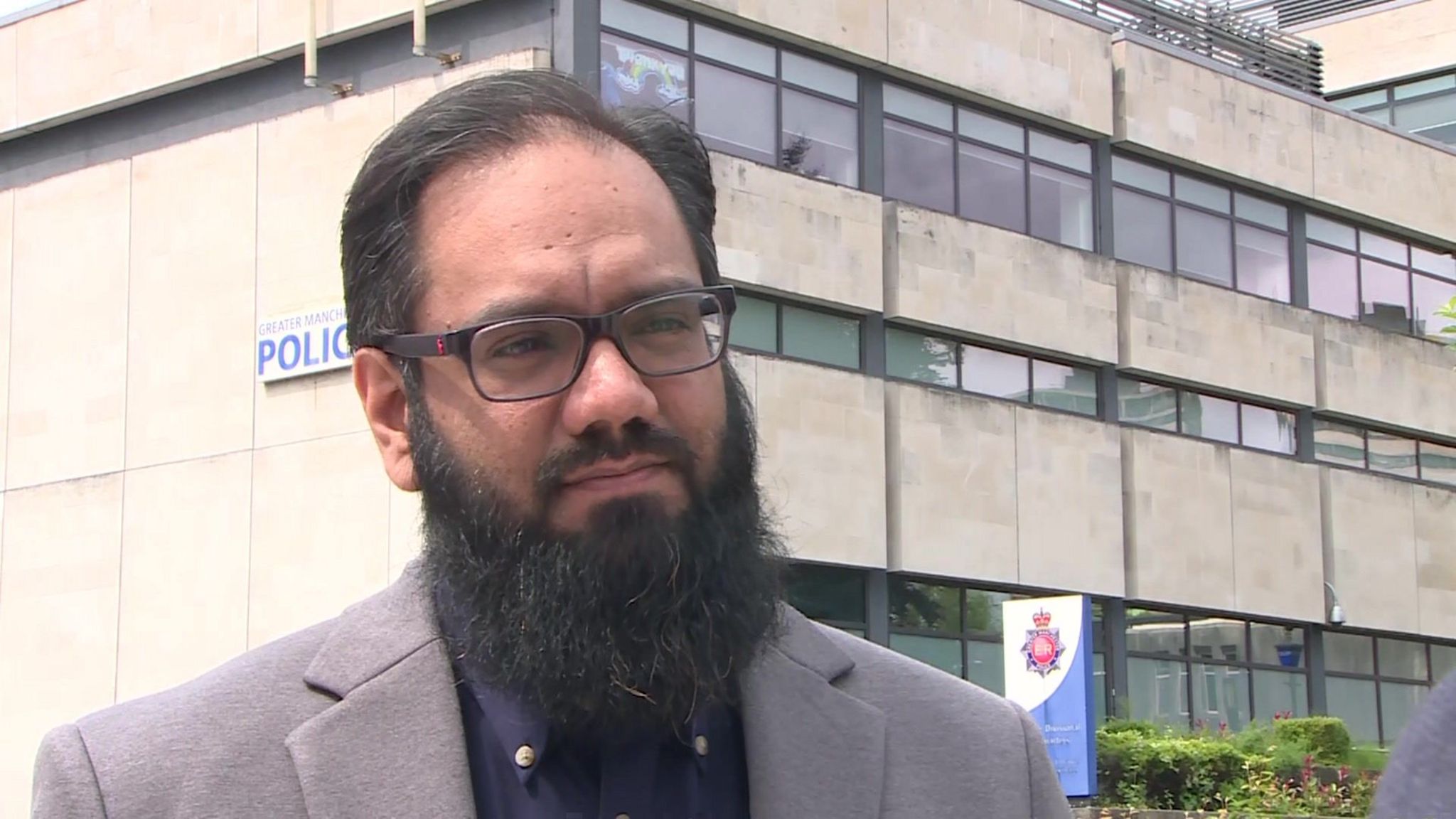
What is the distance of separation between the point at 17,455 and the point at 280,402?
6.00 metres

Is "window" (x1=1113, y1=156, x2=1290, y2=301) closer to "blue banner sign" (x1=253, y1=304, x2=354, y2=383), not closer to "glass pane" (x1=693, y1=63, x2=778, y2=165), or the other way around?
"glass pane" (x1=693, y1=63, x2=778, y2=165)

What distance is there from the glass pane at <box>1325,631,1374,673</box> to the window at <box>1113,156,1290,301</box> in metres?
6.14

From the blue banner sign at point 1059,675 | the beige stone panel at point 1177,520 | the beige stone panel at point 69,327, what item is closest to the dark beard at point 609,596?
the blue banner sign at point 1059,675

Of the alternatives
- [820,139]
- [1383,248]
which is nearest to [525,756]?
[820,139]

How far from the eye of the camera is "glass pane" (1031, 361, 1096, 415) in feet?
108

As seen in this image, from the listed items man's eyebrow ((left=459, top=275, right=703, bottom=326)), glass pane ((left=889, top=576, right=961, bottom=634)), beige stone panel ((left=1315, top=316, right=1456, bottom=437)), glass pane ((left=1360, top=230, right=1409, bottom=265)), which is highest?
glass pane ((left=1360, top=230, right=1409, bottom=265))

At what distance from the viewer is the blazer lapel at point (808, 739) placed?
103 inches

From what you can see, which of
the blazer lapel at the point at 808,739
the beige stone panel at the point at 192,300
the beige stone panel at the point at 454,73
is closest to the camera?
the blazer lapel at the point at 808,739

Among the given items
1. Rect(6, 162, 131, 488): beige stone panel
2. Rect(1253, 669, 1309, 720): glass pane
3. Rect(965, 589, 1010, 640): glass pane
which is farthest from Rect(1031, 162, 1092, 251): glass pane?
Rect(6, 162, 131, 488): beige stone panel

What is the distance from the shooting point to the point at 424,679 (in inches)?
104

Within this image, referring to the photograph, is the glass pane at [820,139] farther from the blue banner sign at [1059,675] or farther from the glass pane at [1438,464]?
the glass pane at [1438,464]

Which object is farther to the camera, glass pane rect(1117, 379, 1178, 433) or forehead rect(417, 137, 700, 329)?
glass pane rect(1117, 379, 1178, 433)

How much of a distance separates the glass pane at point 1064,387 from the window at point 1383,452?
6.20 metres

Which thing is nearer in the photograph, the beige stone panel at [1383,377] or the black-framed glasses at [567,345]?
the black-framed glasses at [567,345]
